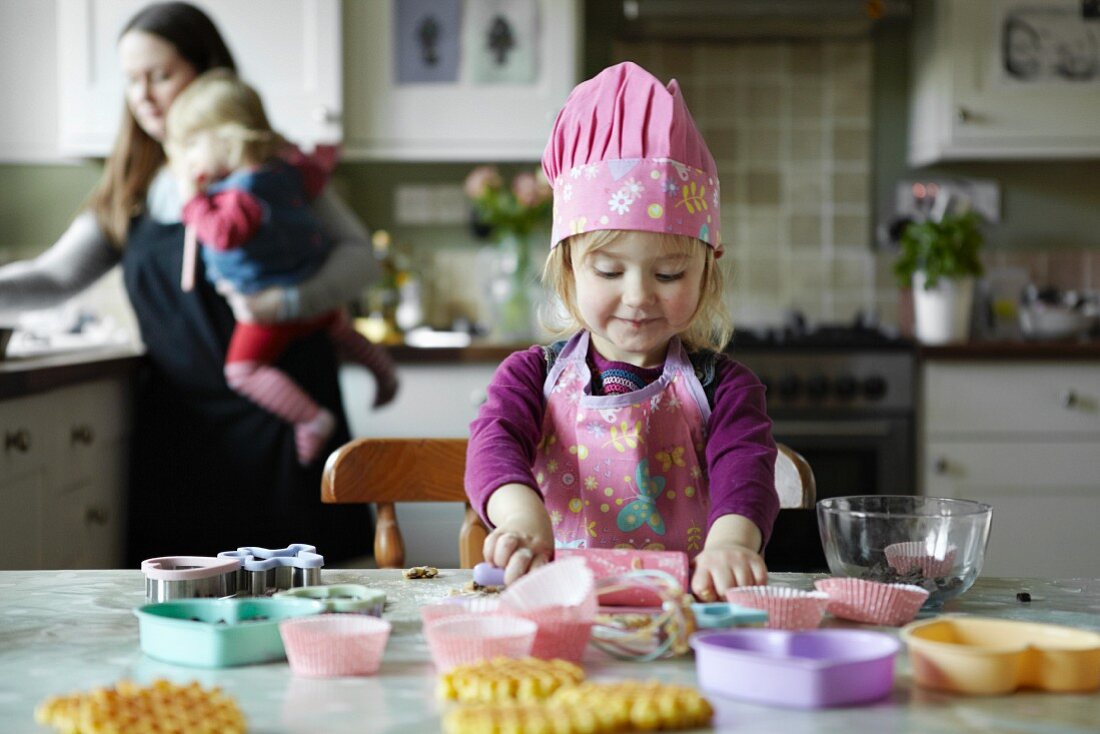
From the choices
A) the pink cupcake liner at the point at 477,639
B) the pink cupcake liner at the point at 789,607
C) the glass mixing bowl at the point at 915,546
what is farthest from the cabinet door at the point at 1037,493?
the pink cupcake liner at the point at 477,639

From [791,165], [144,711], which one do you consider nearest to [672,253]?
[144,711]

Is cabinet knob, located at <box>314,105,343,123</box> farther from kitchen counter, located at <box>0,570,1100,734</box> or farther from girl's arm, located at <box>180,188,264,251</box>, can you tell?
kitchen counter, located at <box>0,570,1100,734</box>

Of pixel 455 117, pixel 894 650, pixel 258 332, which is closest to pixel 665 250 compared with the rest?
pixel 894 650

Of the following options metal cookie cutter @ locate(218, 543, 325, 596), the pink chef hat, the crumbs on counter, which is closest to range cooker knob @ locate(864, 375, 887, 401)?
the pink chef hat

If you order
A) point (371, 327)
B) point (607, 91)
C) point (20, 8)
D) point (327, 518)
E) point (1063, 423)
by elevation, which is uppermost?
point (20, 8)

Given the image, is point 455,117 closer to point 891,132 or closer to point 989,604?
point 891,132

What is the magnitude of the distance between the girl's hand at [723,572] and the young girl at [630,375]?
0.10m

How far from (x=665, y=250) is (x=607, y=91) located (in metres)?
0.16

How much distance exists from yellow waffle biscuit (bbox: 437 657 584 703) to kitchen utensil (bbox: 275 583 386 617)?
15 cm

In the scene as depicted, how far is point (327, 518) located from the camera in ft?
9.55

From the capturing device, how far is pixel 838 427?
301 centimetres

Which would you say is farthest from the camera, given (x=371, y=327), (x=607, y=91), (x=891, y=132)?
(x=891, y=132)

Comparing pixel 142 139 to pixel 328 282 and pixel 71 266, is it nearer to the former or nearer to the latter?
pixel 71 266

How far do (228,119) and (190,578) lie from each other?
83.3 inches
